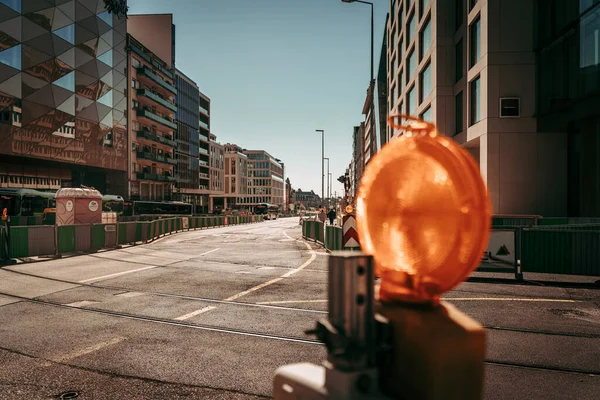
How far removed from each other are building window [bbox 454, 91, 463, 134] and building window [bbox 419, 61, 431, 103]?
276 centimetres

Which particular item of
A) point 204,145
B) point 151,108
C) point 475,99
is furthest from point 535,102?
point 204,145

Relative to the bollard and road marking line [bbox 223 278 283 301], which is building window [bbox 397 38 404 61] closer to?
road marking line [bbox 223 278 283 301]

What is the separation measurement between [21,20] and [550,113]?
44587mm

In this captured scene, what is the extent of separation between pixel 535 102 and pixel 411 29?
16.5 meters

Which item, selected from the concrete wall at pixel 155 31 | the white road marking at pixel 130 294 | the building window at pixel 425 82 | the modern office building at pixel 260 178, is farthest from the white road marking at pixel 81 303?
the modern office building at pixel 260 178

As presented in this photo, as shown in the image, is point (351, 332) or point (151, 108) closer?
point (351, 332)

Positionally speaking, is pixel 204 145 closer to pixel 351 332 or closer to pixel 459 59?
pixel 459 59

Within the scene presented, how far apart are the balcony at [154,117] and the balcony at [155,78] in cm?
483

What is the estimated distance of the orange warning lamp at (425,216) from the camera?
1151mm

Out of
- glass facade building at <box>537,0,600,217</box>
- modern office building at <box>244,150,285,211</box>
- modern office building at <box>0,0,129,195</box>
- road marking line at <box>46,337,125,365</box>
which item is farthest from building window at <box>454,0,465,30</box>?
modern office building at <box>244,150,285,211</box>

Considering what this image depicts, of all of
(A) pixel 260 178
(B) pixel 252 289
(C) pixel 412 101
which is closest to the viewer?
(B) pixel 252 289

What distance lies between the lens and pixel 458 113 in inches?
1008

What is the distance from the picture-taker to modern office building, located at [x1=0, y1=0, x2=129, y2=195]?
3931 centimetres

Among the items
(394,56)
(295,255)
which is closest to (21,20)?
(394,56)
